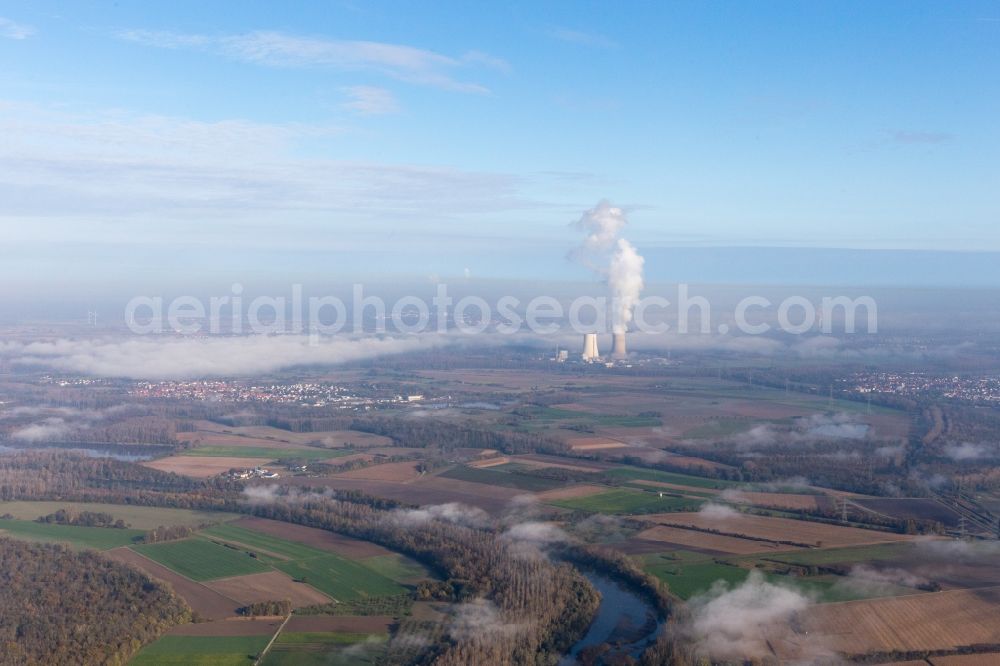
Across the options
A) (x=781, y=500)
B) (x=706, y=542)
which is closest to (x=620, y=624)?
(x=706, y=542)

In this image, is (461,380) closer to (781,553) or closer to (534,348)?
(534,348)

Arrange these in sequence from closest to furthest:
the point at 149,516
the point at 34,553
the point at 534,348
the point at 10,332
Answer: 1. the point at 34,553
2. the point at 149,516
3. the point at 534,348
4. the point at 10,332

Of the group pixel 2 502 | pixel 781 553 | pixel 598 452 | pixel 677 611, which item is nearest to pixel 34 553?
pixel 2 502

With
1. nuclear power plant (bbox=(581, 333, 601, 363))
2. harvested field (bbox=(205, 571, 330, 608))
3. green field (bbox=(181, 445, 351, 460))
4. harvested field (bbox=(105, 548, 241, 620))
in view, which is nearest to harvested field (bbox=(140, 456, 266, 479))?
green field (bbox=(181, 445, 351, 460))

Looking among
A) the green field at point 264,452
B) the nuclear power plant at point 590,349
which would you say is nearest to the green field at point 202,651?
the green field at point 264,452

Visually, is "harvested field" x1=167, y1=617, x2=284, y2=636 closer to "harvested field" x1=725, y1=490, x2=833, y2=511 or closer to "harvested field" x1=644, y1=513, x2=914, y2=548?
"harvested field" x1=644, y1=513, x2=914, y2=548

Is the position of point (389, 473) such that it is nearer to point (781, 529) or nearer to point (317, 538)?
point (317, 538)
